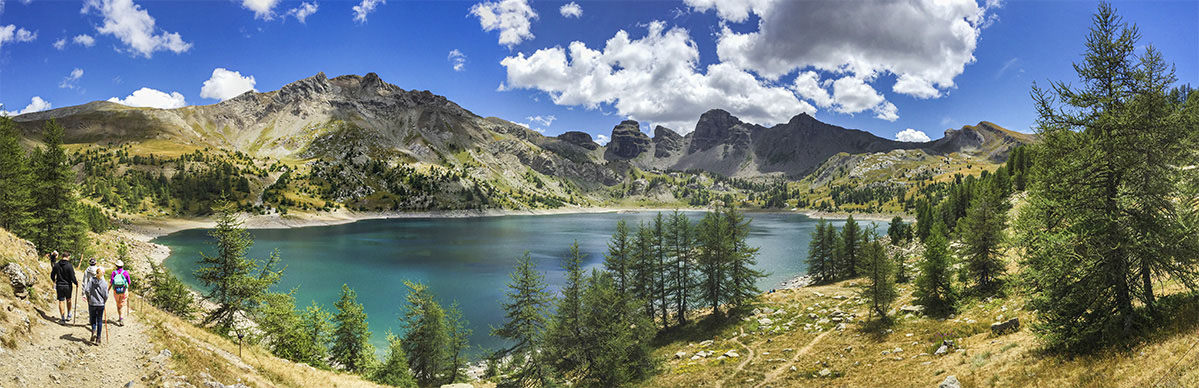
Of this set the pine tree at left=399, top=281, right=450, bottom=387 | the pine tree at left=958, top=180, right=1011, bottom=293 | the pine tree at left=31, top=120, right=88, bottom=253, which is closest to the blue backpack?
the pine tree at left=399, top=281, right=450, bottom=387

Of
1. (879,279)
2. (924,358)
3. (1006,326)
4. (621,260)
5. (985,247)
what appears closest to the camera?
(1006,326)

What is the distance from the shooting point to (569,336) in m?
24.7

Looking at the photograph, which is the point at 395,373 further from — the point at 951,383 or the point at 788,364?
the point at 951,383

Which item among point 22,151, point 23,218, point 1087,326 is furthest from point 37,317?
point 1087,326

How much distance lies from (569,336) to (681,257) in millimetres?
15407

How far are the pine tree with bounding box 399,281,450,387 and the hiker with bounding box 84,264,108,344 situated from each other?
1483 cm

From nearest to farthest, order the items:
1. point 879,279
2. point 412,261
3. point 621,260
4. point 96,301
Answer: point 96,301 → point 879,279 → point 621,260 → point 412,261

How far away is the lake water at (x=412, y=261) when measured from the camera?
4531 cm

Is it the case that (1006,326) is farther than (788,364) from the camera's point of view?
No

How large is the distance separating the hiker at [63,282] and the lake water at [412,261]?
22815 mm

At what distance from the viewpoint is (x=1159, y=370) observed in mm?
9336

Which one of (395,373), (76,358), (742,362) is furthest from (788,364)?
(76,358)

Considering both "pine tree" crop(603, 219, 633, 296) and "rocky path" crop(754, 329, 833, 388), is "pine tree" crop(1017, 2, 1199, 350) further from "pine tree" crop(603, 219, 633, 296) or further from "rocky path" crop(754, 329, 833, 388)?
"pine tree" crop(603, 219, 633, 296)

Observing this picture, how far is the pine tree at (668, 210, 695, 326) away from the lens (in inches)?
1410
